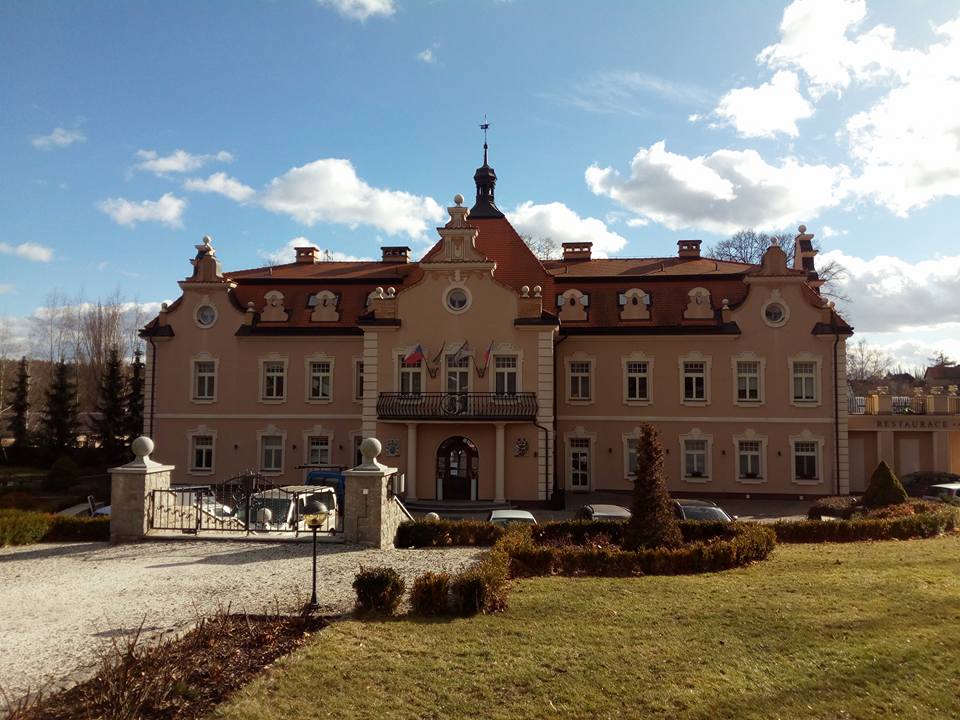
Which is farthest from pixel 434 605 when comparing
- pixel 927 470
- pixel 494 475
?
pixel 927 470

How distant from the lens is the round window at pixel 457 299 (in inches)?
977

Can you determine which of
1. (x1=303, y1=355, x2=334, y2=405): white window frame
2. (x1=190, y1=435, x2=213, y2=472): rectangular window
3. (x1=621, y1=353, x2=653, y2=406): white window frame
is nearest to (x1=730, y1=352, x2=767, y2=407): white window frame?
(x1=621, y1=353, x2=653, y2=406): white window frame

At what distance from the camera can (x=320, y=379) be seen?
2803 cm

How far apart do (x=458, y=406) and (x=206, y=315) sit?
1213cm

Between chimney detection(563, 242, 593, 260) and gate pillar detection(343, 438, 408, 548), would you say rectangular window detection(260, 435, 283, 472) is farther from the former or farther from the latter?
chimney detection(563, 242, 593, 260)

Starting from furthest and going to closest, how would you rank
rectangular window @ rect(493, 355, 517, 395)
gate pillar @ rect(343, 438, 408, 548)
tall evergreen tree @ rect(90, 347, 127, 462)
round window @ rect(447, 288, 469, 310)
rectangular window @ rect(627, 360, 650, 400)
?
tall evergreen tree @ rect(90, 347, 127, 462) → rectangular window @ rect(627, 360, 650, 400) → round window @ rect(447, 288, 469, 310) → rectangular window @ rect(493, 355, 517, 395) → gate pillar @ rect(343, 438, 408, 548)

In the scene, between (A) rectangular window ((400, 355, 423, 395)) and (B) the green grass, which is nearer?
(B) the green grass

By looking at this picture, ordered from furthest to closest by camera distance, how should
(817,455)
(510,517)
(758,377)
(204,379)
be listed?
(204,379) → (758,377) → (817,455) → (510,517)

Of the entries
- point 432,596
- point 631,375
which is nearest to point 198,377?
point 631,375

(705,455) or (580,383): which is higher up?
(580,383)

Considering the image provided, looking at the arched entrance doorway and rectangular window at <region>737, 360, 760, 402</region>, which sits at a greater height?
rectangular window at <region>737, 360, 760, 402</region>

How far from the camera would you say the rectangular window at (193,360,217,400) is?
2827cm

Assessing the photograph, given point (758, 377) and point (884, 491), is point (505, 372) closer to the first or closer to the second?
point (758, 377)

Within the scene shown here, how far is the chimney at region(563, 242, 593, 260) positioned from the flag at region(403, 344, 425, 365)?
10589mm
